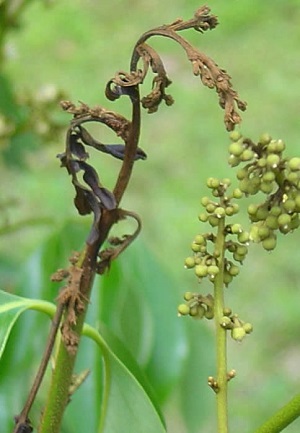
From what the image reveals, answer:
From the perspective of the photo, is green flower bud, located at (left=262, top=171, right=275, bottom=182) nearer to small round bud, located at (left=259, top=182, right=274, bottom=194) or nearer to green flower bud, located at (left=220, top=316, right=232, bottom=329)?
small round bud, located at (left=259, top=182, right=274, bottom=194)

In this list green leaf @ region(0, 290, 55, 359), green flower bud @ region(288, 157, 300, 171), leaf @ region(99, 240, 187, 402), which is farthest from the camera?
leaf @ region(99, 240, 187, 402)

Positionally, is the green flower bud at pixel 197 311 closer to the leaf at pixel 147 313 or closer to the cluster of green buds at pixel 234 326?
the cluster of green buds at pixel 234 326

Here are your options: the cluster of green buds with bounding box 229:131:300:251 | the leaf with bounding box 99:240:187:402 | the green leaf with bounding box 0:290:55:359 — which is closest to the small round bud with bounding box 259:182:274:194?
the cluster of green buds with bounding box 229:131:300:251

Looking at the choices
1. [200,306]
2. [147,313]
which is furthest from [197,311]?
[147,313]

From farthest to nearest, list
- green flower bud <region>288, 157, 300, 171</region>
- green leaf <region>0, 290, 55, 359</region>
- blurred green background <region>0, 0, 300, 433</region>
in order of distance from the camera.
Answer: blurred green background <region>0, 0, 300, 433</region>, green leaf <region>0, 290, 55, 359</region>, green flower bud <region>288, 157, 300, 171</region>

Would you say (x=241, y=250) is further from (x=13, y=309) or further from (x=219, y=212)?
(x=13, y=309)

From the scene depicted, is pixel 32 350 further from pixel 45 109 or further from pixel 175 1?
pixel 175 1

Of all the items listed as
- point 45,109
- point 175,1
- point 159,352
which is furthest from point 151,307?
point 175,1
